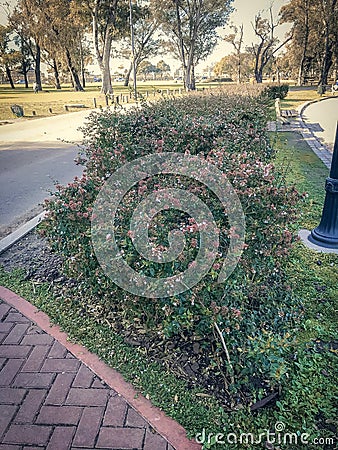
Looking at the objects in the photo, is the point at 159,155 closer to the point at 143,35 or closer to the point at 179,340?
the point at 179,340

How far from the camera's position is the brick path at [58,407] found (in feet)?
6.19

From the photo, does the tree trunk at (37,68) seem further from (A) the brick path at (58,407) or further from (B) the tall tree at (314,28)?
(A) the brick path at (58,407)

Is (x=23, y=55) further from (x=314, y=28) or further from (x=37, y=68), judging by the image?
(x=314, y=28)

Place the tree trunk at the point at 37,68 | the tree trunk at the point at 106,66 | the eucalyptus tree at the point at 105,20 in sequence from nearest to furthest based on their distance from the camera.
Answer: the eucalyptus tree at the point at 105,20, the tree trunk at the point at 106,66, the tree trunk at the point at 37,68

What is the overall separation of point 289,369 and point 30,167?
761cm

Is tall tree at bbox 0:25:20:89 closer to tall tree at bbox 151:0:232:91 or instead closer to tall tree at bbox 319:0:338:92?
tall tree at bbox 151:0:232:91

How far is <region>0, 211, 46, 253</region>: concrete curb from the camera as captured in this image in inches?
165

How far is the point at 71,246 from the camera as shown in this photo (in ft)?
8.95

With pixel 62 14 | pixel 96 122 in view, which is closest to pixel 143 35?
pixel 62 14

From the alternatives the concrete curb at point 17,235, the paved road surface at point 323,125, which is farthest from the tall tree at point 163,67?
the concrete curb at point 17,235

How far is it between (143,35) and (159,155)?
44.6 metres

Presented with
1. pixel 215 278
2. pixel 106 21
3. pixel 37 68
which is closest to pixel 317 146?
pixel 215 278

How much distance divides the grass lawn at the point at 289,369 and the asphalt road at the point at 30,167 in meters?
1.68

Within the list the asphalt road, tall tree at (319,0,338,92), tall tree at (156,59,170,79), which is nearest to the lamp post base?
the asphalt road
